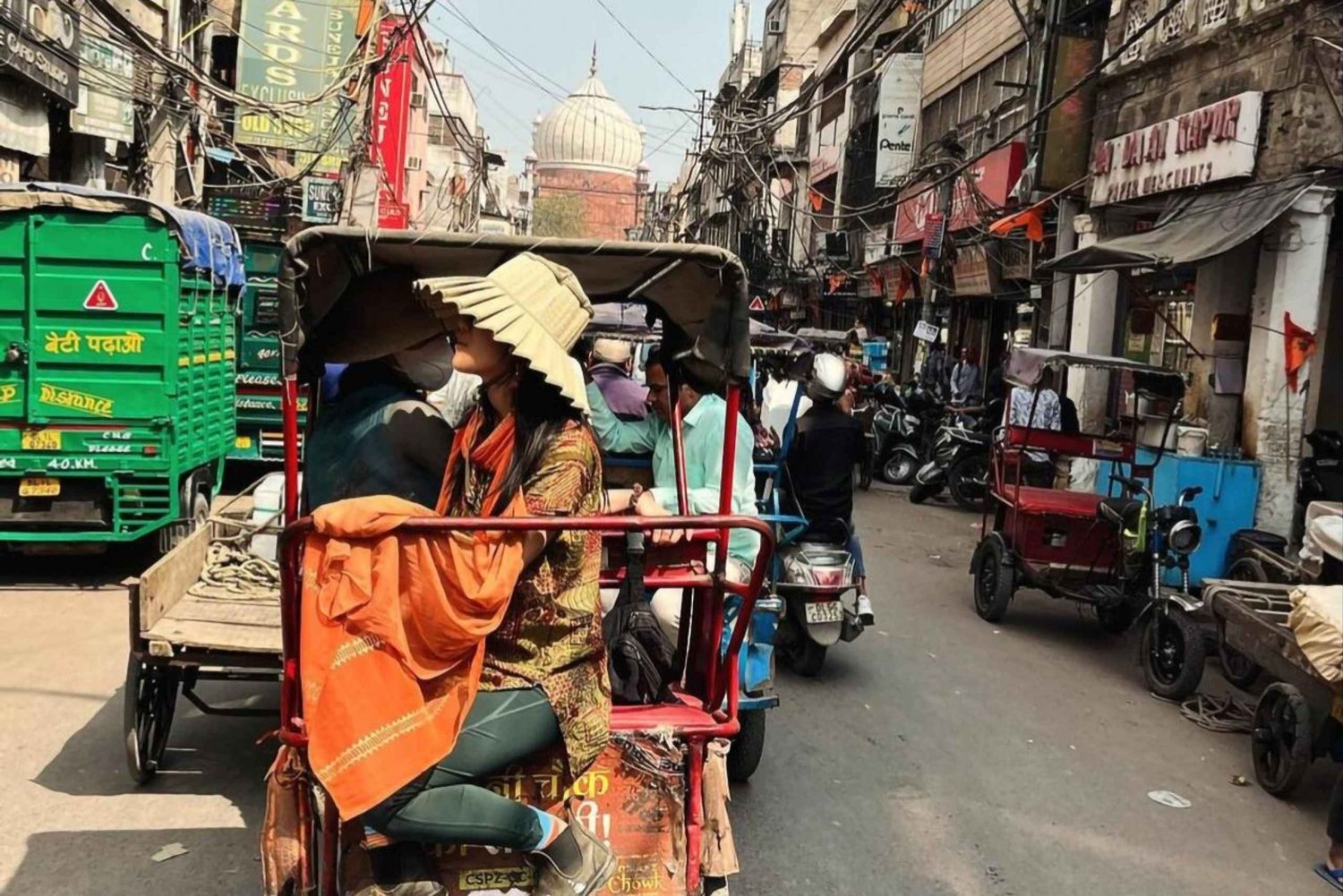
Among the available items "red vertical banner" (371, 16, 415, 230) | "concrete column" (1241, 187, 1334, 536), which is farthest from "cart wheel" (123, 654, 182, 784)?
"red vertical banner" (371, 16, 415, 230)

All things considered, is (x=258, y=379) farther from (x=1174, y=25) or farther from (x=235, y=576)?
(x=1174, y=25)

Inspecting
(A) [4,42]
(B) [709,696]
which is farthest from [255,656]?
(A) [4,42]

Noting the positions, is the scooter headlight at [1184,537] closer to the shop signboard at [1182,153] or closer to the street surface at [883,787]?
the street surface at [883,787]

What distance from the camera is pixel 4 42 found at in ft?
36.2

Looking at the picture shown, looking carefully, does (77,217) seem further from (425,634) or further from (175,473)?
(425,634)

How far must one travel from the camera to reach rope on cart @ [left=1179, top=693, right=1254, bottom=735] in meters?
6.41

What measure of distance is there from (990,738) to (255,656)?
366 centimetres

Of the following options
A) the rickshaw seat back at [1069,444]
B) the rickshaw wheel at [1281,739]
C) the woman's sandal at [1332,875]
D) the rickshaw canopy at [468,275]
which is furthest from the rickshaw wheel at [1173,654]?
the rickshaw canopy at [468,275]

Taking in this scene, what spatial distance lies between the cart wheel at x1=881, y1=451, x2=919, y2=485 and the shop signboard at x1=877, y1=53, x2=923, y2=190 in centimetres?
969

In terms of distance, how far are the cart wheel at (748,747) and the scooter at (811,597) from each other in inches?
58.1

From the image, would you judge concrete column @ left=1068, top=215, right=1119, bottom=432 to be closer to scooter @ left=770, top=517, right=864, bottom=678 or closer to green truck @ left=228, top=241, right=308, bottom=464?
scooter @ left=770, top=517, right=864, bottom=678

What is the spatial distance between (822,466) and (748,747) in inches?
97.5

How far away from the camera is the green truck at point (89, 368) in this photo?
25.4 ft

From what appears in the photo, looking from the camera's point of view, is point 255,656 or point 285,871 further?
point 255,656
